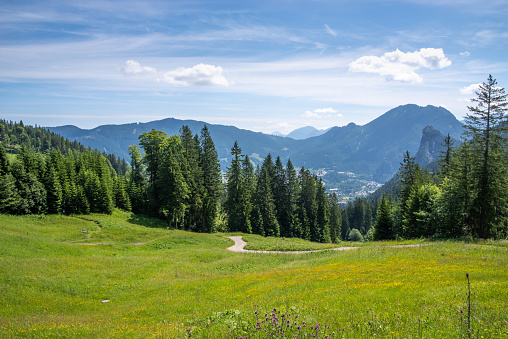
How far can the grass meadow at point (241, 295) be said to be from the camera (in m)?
7.98

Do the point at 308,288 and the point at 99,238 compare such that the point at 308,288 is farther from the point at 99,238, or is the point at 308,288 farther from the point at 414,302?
the point at 99,238

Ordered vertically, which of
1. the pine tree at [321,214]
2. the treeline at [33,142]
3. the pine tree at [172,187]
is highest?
the treeline at [33,142]

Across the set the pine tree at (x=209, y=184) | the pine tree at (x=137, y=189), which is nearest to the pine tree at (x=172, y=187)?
the pine tree at (x=209, y=184)

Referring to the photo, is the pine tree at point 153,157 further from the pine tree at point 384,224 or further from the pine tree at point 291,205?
the pine tree at point 384,224

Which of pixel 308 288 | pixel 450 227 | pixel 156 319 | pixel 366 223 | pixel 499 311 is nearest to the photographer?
pixel 499 311

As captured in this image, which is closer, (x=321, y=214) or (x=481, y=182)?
(x=481, y=182)

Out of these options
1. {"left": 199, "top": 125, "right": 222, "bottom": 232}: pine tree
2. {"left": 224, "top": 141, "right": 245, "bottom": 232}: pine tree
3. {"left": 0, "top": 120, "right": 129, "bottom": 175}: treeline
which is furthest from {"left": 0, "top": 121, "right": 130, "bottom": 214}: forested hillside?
{"left": 0, "top": 120, "right": 129, "bottom": 175}: treeline

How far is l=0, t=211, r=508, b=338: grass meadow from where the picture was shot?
26.2 ft

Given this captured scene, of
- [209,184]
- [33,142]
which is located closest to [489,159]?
[209,184]

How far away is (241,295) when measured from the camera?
14961mm

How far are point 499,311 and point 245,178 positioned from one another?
5473 cm

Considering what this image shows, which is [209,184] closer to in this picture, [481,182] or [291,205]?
[291,205]

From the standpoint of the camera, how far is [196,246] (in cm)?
3947

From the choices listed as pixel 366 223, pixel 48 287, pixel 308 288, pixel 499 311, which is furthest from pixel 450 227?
pixel 366 223
